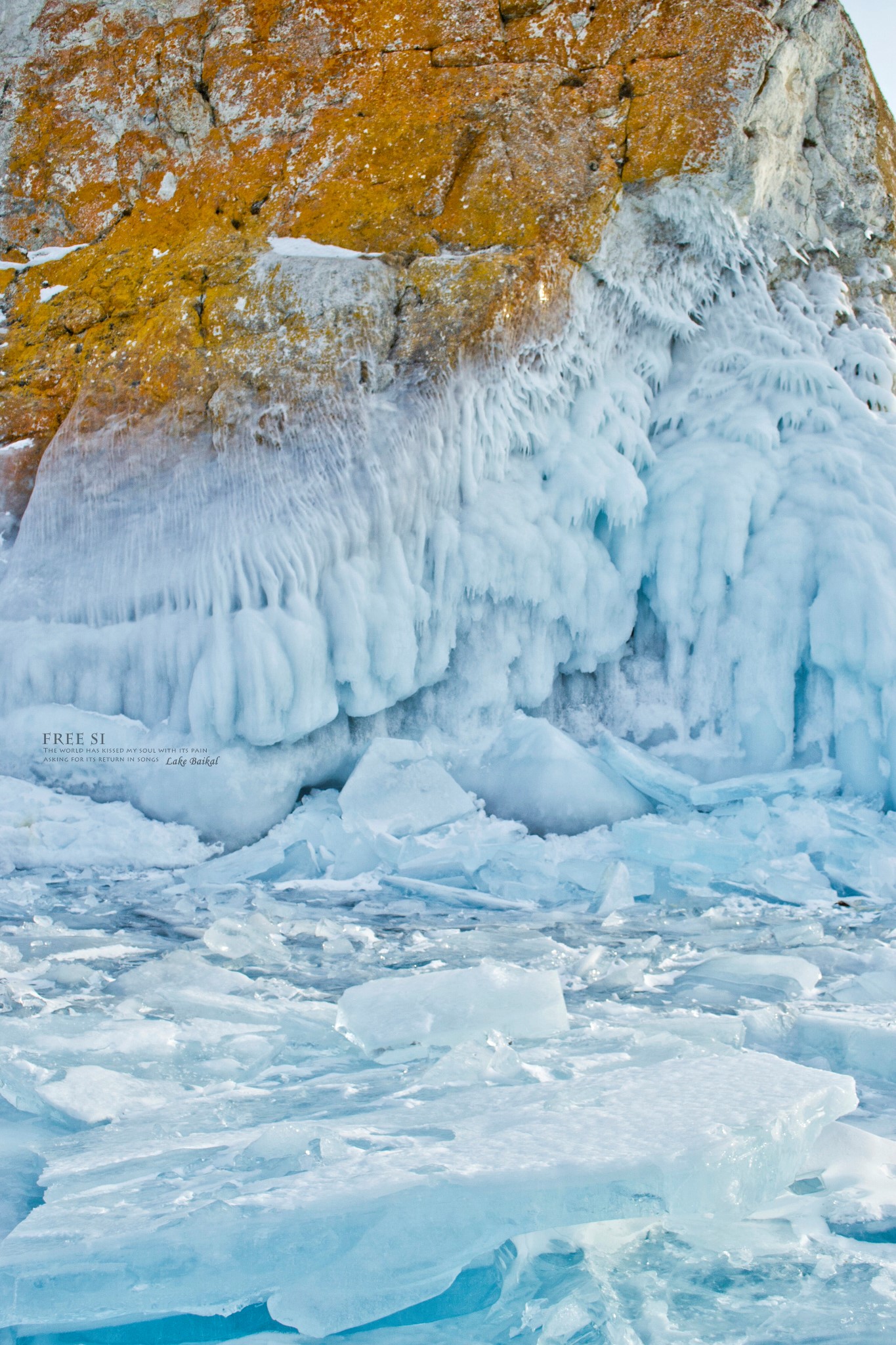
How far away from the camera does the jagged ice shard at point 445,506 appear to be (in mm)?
4262

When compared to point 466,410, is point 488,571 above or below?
below

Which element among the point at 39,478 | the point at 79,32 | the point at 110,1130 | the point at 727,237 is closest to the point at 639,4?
the point at 727,237

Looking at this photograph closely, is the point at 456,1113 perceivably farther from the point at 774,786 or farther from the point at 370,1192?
the point at 774,786

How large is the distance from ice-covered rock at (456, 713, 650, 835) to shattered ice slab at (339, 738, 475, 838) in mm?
223

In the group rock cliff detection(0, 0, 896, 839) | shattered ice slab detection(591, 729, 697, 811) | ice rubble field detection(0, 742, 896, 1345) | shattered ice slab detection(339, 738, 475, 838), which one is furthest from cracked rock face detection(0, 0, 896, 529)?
ice rubble field detection(0, 742, 896, 1345)

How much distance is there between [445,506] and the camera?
5652mm

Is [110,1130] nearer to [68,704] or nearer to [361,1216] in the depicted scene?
[361,1216]

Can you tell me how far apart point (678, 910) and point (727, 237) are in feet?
14.6

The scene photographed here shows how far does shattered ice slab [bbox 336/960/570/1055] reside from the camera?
240 centimetres

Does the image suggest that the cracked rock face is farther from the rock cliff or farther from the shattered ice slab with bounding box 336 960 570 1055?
the shattered ice slab with bounding box 336 960 570 1055

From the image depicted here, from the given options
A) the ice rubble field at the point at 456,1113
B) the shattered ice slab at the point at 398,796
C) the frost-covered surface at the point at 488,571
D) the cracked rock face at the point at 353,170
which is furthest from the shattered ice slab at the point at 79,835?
the cracked rock face at the point at 353,170

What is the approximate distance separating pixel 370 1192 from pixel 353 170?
645cm

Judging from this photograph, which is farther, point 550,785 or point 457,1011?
point 550,785

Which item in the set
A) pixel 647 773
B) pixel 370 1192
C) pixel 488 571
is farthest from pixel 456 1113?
pixel 488 571
